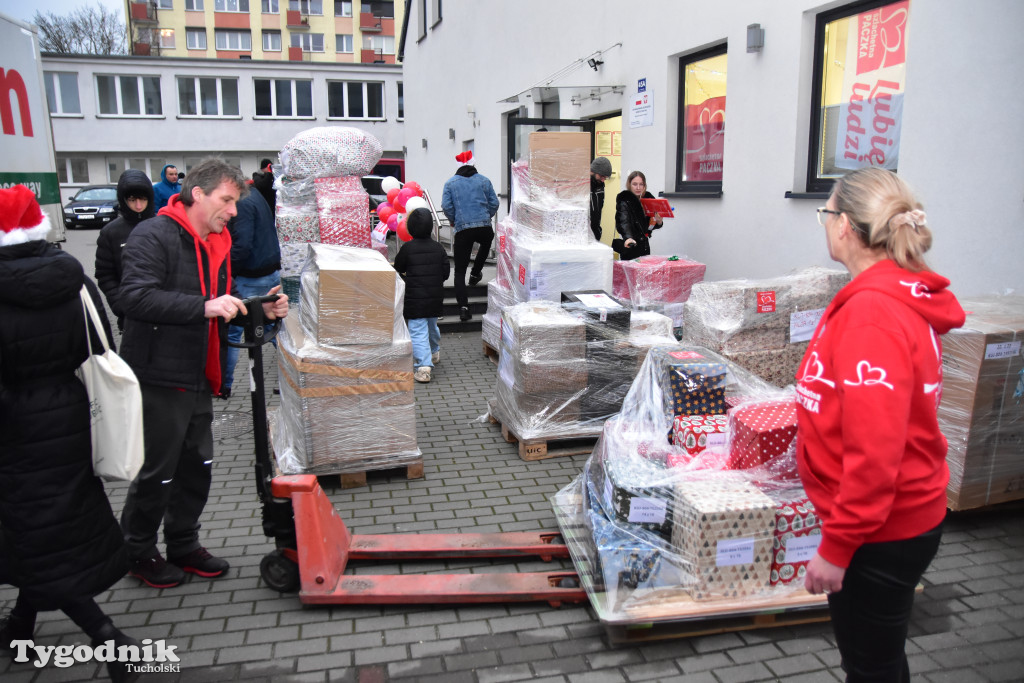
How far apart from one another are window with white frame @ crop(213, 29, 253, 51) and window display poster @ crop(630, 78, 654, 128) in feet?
132

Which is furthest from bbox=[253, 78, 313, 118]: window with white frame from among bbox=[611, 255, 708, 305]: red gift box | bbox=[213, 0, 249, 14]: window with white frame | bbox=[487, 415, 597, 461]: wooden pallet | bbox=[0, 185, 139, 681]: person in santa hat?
bbox=[0, 185, 139, 681]: person in santa hat

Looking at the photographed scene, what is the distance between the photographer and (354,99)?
35.1 meters

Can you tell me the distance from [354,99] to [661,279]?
3168 centimetres

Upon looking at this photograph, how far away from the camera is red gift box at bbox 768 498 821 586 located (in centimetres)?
304

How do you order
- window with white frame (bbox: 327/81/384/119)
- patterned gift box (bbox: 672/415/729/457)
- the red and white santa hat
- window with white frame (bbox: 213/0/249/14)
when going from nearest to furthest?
1. the red and white santa hat
2. patterned gift box (bbox: 672/415/729/457)
3. window with white frame (bbox: 327/81/384/119)
4. window with white frame (bbox: 213/0/249/14)

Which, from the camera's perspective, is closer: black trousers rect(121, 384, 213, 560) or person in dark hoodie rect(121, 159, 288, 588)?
person in dark hoodie rect(121, 159, 288, 588)

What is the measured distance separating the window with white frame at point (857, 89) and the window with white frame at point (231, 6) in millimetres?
43369

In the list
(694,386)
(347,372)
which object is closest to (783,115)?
(694,386)

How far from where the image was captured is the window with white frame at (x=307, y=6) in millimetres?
42500

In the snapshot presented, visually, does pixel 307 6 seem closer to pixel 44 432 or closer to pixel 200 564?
pixel 200 564

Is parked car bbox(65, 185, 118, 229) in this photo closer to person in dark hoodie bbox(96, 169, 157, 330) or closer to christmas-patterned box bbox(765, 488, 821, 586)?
person in dark hoodie bbox(96, 169, 157, 330)

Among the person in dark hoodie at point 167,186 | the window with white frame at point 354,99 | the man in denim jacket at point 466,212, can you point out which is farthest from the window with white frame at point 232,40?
the man in denim jacket at point 466,212

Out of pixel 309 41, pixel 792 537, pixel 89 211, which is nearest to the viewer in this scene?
pixel 792 537

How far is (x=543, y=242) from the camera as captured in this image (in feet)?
21.6
